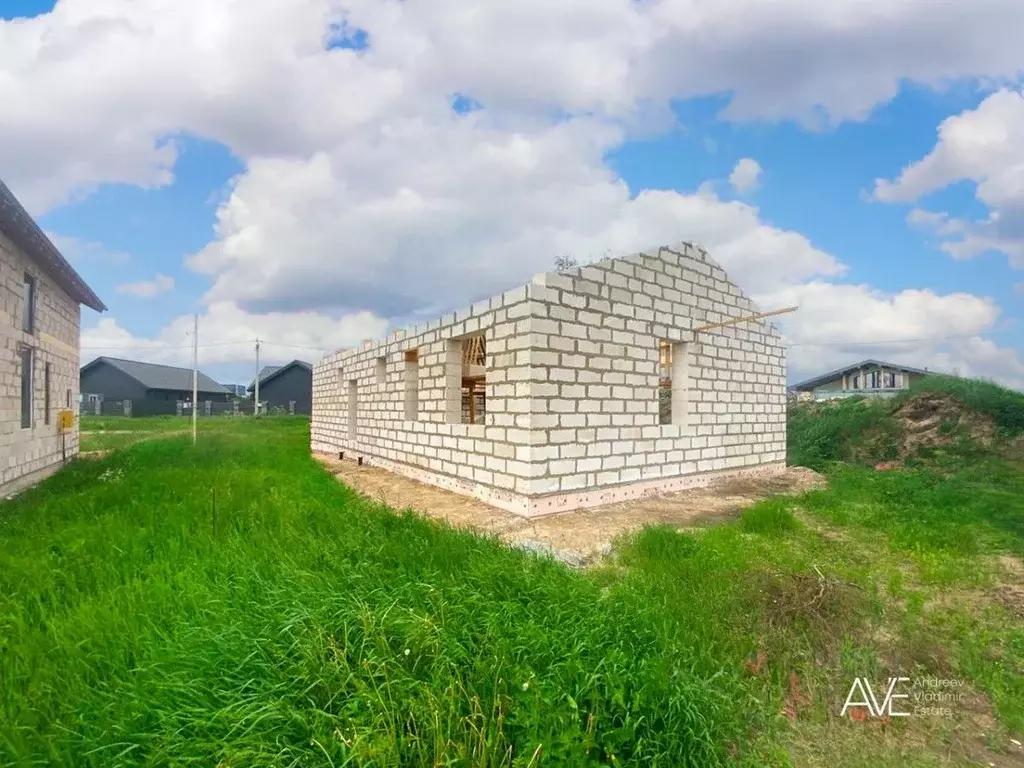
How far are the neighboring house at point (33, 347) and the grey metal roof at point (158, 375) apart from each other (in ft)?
82.6

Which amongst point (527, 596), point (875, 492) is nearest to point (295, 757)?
point (527, 596)

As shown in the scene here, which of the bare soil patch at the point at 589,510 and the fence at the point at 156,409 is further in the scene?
the fence at the point at 156,409

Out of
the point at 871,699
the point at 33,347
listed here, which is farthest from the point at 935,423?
the point at 33,347

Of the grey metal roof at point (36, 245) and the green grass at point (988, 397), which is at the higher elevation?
the grey metal roof at point (36, 245)

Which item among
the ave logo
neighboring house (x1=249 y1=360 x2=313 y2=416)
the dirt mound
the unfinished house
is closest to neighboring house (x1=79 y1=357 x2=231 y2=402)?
neighboring house (x1=249 y1=360 x2=313 y2=416)

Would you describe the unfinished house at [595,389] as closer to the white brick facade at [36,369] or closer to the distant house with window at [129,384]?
the white brick facade at [36,369]

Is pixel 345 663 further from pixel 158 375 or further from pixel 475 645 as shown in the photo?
pixel 158 375

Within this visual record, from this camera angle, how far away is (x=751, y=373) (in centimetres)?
908

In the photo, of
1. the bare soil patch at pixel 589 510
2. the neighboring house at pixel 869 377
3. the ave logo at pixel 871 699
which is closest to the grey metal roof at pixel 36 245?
the bare soil patch at pixel 589 510

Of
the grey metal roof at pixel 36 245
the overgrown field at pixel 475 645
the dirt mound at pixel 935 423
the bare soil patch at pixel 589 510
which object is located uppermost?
the grey metal roof at pixel 36 245

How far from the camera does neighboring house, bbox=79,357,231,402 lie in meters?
32.7

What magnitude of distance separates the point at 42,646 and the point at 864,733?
3905mm

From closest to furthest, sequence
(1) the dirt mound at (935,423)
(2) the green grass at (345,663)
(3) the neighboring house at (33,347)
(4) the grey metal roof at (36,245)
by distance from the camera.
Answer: (2) the green grass at (345,663) < (4) the grey metal roof at (36,245) < (3) the neighboring house at (33,347) < (1) the dirt mound at (935,423)

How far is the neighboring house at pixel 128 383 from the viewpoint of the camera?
1288 inches
